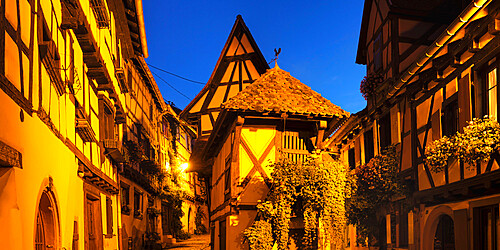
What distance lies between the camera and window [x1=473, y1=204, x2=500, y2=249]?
31.5 ft

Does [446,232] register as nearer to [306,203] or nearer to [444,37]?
[306,203]

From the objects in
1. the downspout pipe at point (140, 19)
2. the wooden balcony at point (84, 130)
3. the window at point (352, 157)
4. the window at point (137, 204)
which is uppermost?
the downspout pipe at point (140, 19)

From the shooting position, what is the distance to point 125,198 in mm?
20047

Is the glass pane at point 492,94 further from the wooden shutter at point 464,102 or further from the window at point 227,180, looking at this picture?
the window at point 227,180

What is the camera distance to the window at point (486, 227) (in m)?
9.59

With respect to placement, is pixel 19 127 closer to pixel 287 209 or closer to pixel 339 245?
pixel 287 209

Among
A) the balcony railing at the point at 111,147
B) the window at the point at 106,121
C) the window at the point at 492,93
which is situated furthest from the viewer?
the balcony railing at the point at 111,147

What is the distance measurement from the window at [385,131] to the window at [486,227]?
215 inches

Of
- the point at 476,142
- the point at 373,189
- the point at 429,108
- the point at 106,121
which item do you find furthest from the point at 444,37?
the point at 106,121

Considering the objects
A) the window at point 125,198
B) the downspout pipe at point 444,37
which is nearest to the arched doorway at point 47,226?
the downspout pipe at point 444,37

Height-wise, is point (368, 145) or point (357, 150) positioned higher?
point (368, 145)

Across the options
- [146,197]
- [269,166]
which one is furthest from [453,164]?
Answer: [146,197]

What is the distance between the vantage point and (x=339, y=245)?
1198 centimetres

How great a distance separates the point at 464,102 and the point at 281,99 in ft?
14.5
